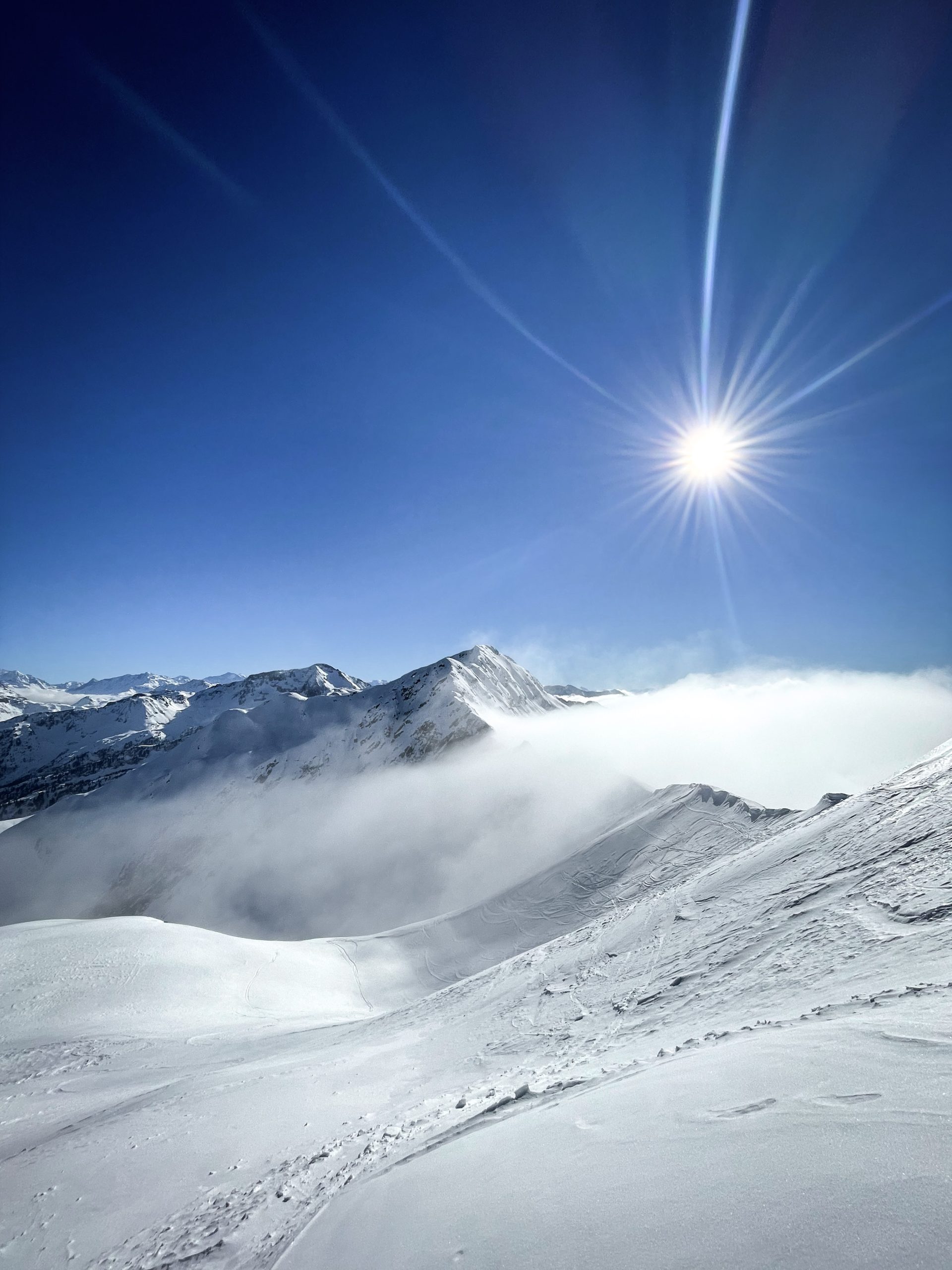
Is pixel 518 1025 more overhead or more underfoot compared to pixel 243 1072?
more overhead

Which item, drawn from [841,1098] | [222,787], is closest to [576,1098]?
[841,1098]

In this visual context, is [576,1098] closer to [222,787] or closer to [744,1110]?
[744,1110]

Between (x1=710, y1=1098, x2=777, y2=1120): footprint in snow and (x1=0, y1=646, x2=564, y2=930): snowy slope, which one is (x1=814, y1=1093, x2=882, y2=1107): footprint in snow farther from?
(x1=0, y1=646, x2=564, y2=930): snowy slope

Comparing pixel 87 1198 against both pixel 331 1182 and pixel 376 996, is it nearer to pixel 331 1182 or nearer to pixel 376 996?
pixel 331 1182

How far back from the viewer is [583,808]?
4253 cm

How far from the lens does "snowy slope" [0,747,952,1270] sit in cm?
274

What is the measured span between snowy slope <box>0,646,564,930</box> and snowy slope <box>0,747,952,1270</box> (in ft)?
209

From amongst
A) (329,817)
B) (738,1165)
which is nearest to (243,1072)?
(738,1165)

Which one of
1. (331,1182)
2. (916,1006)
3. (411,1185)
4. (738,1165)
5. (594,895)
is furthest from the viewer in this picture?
(594,895)

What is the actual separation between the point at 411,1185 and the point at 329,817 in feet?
261

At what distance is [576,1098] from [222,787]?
106 meters

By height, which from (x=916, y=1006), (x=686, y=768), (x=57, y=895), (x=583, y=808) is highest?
(x=686, y=768)

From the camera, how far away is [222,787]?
96.1 meters

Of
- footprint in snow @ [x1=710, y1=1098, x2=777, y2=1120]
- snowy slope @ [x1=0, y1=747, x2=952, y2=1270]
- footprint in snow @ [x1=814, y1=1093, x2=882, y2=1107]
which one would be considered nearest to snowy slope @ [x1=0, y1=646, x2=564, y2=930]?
snowy slope @ [x1=0, y1=747, x2=952, y2=1270]
